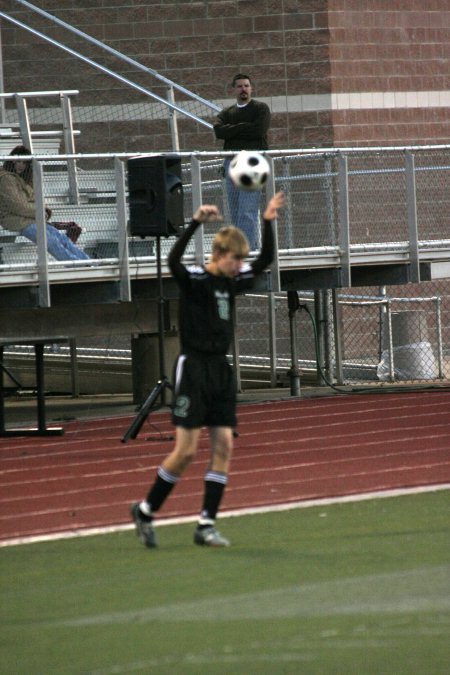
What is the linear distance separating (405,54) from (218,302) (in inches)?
645

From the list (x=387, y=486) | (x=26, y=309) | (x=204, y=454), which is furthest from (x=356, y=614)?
(x=26, y=309)

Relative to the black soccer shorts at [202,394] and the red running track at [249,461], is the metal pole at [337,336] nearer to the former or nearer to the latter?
the red running track at [249,461]

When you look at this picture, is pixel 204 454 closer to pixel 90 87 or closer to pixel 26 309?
pixel 26 309

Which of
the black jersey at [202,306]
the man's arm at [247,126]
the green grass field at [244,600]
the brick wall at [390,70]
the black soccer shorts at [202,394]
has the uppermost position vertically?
the brick wall at [390,70]

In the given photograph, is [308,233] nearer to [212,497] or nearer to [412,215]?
[412,215]

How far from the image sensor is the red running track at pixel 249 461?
1133 cm

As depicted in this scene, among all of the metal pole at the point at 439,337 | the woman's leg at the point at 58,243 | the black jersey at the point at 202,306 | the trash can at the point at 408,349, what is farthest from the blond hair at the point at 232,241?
the metal pole at the point at 439,337

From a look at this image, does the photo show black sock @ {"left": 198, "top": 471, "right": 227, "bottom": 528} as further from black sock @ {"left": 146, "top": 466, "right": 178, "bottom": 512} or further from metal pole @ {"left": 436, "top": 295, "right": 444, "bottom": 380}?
metal pole @ {"left": 436, "top": 295, "right": 444, "bottom": 380}

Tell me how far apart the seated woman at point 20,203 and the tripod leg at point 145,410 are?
2.33 meters

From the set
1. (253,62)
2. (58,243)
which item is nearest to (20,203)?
(58,243)

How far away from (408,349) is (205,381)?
1298cm

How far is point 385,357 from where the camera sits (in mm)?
22016

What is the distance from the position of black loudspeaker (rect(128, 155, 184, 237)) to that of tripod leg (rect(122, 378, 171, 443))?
1464mm

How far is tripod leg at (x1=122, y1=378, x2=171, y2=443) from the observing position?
14.1 metres
